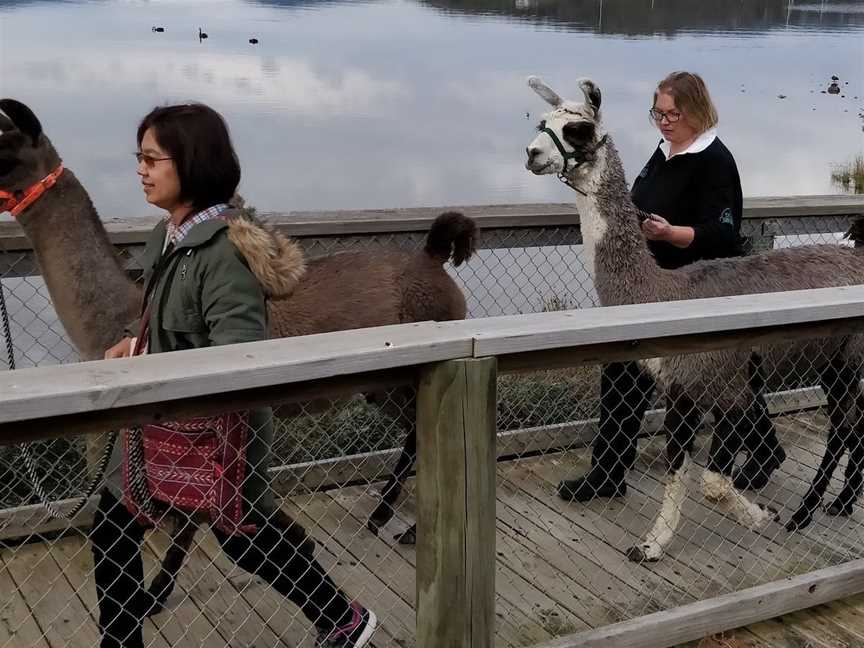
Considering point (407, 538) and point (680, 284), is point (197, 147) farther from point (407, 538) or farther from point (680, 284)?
point (680, 284)

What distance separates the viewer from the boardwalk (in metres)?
3.34

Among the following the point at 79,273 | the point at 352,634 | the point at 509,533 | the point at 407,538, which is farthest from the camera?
the point at 509,533

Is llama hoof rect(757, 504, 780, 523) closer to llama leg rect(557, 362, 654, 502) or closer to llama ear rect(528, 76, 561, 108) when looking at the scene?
llama leg rect(557, 362, 654, 502)

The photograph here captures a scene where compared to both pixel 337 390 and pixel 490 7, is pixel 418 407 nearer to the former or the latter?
pixel 337 390

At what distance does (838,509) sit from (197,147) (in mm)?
3242

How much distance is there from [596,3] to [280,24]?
14441 millimetres

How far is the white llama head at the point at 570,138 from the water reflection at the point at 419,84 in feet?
4.64

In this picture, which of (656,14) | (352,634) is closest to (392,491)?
(352,634)

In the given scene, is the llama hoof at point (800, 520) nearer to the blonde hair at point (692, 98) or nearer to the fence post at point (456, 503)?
the blonde hair at point (692, 98)

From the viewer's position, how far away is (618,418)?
434cm

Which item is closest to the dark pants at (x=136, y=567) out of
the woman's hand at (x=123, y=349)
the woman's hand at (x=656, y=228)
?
the woman's hand at (x=123, y=349)

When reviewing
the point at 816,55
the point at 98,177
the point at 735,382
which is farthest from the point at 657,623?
the point at 816,55

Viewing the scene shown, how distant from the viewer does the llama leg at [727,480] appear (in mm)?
3943

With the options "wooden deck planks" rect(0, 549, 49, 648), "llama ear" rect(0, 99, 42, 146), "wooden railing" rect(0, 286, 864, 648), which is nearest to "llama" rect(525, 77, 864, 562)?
"wooden railing" rect(0, 286, 864, 648)
